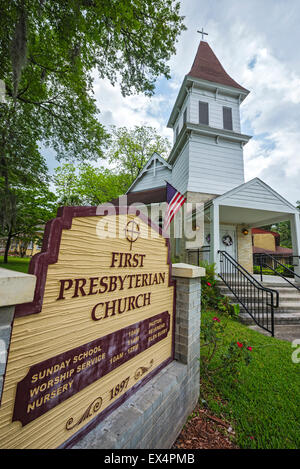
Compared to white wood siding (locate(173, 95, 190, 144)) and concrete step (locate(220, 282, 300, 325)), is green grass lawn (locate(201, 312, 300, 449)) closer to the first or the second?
concrete step (locate(220, 282, 300, 325))

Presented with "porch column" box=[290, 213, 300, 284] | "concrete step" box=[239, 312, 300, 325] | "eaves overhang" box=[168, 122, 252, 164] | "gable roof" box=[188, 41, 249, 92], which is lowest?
"concrete step" box=[239, 312, 300, 325]

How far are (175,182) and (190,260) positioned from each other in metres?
4.95

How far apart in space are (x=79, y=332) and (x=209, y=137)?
10898 millimetres

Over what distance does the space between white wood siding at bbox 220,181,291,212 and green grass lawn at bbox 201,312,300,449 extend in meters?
5.25

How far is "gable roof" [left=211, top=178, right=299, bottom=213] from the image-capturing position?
7.21 meters

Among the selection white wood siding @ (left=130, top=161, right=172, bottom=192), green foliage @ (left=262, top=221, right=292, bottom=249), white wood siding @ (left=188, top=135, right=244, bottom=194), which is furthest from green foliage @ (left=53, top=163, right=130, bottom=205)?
green foliage @ (left=262, top=221, right=292, bottom=249)

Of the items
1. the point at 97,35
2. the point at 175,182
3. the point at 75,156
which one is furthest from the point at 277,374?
the point at 75,156

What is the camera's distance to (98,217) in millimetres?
1283

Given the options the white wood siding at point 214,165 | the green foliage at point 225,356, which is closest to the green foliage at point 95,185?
the white wood siding at point 214,165

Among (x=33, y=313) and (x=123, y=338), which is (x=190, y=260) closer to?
(x=123, y=338)

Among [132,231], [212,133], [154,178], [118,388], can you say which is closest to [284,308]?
[118,388]

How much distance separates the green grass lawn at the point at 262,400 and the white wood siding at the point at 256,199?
207 inches

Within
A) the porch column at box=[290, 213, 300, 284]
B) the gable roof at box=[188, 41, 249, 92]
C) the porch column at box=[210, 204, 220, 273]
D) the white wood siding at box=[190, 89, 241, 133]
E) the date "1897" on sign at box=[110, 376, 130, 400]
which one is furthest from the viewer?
the gable roof at box=[188, 41, 249, 92]

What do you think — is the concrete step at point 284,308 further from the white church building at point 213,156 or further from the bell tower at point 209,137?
the bell tower at point 209,137
